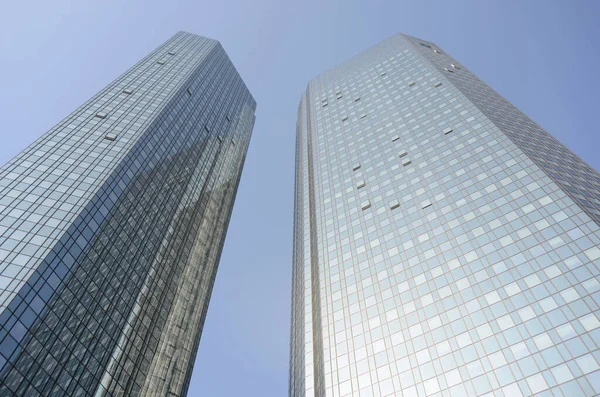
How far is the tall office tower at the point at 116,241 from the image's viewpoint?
4738 centimetres

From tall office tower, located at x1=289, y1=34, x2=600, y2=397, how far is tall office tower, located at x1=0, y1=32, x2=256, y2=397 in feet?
64.5

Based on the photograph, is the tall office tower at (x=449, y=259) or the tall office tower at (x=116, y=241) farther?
the tall office tower at (x=116, y=241)

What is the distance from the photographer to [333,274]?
67.2 meters

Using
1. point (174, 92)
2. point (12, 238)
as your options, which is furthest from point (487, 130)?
point (12, 238)

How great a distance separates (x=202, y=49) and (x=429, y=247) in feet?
309

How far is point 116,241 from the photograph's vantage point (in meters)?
63.4

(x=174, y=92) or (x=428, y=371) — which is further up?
(x=174, y=92)

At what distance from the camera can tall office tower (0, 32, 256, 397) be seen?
47375 mm

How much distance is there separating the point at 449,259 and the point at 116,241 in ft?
138

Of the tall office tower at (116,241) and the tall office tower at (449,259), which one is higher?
the tall office tower at (116,241)

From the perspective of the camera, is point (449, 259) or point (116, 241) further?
point (116, 241)

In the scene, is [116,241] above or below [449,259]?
above

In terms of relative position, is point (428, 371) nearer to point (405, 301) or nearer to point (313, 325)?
point (405, 301)

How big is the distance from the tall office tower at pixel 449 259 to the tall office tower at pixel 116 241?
1966 centimetres
